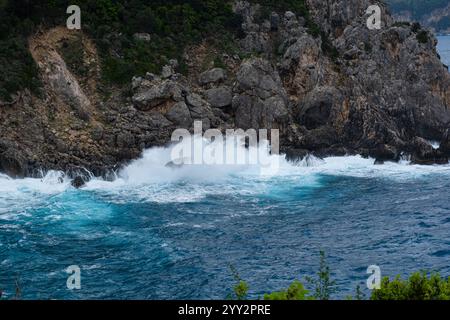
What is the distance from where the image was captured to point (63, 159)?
41594mm

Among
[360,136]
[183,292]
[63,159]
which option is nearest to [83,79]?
[63,159]

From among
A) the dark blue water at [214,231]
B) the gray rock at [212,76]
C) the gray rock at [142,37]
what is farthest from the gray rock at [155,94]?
the gray rock at [142,37]

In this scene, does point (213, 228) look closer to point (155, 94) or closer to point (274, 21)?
point (155, 94)

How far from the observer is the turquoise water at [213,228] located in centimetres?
2614

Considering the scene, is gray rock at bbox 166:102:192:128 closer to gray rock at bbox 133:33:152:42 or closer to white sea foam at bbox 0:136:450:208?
white sea foam at bbox 0:136:450:208

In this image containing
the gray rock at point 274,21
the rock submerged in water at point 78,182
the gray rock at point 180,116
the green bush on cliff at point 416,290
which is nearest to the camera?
the green bush on cliff at point 416,290

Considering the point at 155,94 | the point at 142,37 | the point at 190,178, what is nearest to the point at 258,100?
the point at 155,94

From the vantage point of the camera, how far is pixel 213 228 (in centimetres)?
3303

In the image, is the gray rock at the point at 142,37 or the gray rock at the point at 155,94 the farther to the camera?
the gray rock at the point at 142,37

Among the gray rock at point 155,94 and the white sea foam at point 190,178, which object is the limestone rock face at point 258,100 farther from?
the gray rock at point 155,94

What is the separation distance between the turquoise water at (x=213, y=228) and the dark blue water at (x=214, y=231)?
2.4 inches

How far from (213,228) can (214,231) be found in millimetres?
485
